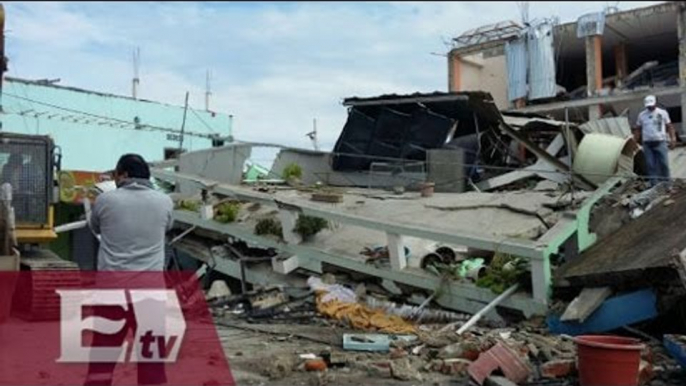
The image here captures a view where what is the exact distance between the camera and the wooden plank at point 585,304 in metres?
7.86

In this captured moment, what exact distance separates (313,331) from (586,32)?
786 inches

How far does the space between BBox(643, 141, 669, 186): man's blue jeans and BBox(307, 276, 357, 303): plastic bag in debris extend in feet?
17.2

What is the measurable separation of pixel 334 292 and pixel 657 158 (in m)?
5.68

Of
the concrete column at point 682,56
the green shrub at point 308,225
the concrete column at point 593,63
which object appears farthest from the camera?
the concrete column at point 593,63

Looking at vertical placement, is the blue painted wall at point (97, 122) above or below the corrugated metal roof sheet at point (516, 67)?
below

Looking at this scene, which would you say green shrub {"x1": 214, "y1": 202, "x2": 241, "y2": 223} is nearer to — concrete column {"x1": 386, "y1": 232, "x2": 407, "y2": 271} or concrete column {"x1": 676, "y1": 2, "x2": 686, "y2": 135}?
concrete column {"x1": 386, "y1": 232, "x2": 407, "y2": 271}

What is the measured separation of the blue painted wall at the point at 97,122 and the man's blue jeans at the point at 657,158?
15.3 meters

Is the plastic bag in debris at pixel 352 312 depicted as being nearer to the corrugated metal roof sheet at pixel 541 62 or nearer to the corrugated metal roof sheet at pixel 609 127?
the corrugated metal roof sheet at pixel 609 127

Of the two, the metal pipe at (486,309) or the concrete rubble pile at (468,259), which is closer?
the concrete rubble pile at (468,259)

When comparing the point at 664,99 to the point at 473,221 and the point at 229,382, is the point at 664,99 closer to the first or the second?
the point at 473,221

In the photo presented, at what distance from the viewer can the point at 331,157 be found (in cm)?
1708

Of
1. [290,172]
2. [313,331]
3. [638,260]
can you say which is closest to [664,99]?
[290,172]

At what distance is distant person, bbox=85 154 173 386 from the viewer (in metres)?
4.80

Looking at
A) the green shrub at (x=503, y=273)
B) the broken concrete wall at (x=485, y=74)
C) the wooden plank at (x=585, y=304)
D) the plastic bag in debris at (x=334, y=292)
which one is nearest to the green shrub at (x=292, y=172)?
the plastic bag in debris at (x=334, y=292)
